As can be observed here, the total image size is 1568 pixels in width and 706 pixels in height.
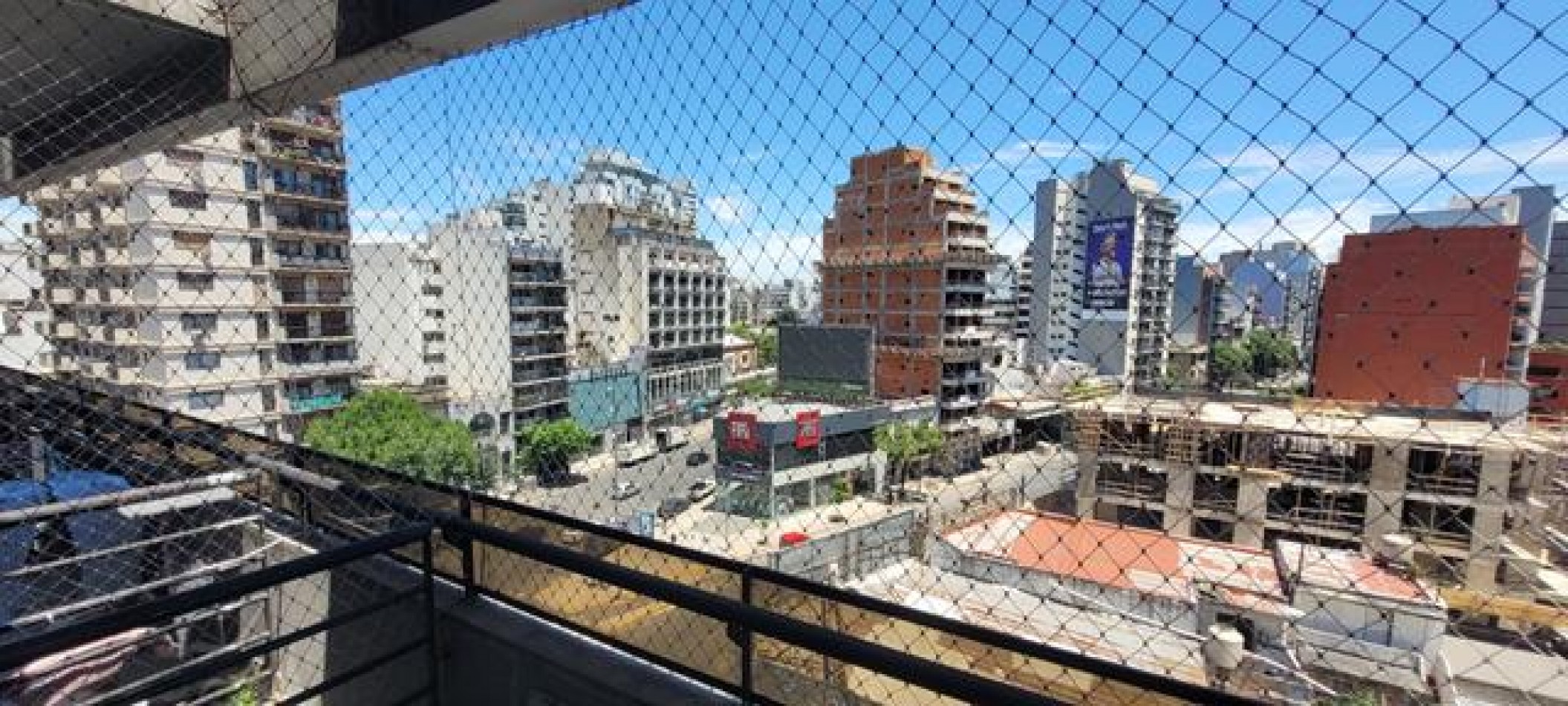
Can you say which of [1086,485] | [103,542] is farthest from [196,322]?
[1086,485]

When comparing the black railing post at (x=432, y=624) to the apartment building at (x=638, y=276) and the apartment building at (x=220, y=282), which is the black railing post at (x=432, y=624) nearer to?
the apartment building at (x=638, y=276)

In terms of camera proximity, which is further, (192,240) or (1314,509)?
(192,240)

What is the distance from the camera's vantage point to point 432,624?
1.20 metres

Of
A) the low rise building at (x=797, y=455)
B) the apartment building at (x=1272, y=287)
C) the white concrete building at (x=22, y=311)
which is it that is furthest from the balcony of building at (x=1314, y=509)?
the white concrete building at (x=22, y=311)

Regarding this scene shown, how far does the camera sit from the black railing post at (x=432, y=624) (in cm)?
116

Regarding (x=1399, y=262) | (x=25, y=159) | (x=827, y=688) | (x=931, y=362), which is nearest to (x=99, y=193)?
(x=25, y=159)

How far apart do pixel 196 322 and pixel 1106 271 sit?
1241 cm

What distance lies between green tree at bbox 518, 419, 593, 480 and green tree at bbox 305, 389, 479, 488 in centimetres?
115

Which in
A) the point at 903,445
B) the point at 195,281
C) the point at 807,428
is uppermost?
the point at 195,281

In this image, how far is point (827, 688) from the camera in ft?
3.51

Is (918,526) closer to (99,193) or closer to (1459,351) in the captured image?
(1459,351)

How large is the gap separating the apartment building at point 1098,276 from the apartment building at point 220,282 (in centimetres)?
866

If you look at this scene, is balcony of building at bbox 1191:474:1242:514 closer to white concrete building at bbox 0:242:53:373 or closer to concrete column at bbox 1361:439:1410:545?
concrete column at bbox 1361:439:1410:545

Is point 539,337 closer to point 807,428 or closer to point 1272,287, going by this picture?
point 807,428
